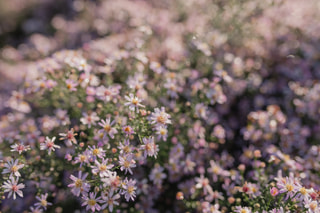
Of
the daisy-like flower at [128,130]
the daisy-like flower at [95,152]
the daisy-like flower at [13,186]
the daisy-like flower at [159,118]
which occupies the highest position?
the daisy-like flower at [159,118]

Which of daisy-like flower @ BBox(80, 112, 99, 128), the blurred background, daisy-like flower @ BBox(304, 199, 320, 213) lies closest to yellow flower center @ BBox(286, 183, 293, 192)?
daisy-like flower @ BBox(304, 199, 320, 213)

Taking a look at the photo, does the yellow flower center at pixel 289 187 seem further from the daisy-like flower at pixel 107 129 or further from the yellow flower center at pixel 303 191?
the daisy-like flower at pixel 107 129

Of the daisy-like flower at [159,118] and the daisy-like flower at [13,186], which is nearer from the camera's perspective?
the daisy-like flower at [13,186]

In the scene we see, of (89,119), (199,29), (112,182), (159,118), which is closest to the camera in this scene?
(112,182)

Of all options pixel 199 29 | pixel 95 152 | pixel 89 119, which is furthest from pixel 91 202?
pixel 199 29

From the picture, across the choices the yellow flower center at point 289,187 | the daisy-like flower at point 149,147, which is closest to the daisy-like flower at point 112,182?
the daisy-like flower at point 149,147

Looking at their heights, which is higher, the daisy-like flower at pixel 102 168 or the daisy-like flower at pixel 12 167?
the daisy-like flower at pixel 102 168

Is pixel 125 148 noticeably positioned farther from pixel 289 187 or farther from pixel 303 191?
pixel 303 191

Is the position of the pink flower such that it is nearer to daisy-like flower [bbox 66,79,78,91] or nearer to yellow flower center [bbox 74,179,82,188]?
yellow flower center [bbox 74,179,82,188]

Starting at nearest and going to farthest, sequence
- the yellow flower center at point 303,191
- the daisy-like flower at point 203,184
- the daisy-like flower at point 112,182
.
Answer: the daisy-like flower at point 112,182, the yellow flower center at point 303,191, the daisy-like flower at point 203,184

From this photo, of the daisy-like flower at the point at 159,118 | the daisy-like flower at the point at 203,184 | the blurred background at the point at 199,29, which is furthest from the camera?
the blurred background at the point at 199,29

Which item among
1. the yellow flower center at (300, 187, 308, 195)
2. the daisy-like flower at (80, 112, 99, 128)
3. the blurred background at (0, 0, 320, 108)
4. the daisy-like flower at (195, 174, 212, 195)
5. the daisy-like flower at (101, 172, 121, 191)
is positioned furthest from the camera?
the blurred background at (0, 0, 320, 108)

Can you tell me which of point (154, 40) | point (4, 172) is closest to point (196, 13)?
point (154, 40)
